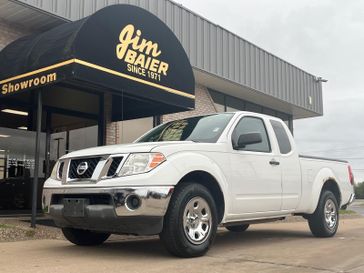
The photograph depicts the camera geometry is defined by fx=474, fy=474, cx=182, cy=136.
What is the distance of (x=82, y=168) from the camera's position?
5762 mm

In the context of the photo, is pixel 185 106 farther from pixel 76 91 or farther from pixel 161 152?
pixel 161 152

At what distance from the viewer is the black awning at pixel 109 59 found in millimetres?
8297

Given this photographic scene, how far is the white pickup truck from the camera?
17.2 feet

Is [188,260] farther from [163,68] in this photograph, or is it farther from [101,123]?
[101,123]

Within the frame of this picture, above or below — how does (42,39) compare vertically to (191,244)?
above

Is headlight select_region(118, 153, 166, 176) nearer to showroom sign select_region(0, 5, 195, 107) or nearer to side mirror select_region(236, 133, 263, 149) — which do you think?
side mirror select_region(236, 133, 263, 149)

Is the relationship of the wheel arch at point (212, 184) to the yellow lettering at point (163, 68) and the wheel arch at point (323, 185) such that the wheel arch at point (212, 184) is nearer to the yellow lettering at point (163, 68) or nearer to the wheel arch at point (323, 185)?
the wheel arch at point (323, 185)

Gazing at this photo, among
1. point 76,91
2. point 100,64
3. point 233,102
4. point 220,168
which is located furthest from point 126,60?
point 233,102

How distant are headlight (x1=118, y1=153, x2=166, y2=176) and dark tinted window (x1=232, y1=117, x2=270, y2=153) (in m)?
1.45

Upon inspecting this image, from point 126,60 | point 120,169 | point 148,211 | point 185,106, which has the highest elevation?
point 126,60

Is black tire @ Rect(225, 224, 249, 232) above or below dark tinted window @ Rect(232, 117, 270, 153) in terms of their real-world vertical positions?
below

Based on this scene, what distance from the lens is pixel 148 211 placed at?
16.9ft

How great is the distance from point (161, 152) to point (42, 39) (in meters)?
4.85

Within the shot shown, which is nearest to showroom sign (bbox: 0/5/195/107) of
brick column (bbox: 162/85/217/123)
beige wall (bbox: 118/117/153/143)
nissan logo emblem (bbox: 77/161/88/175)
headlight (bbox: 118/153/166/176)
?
nissan logo emblem (bbox: 77/161/88/175)
